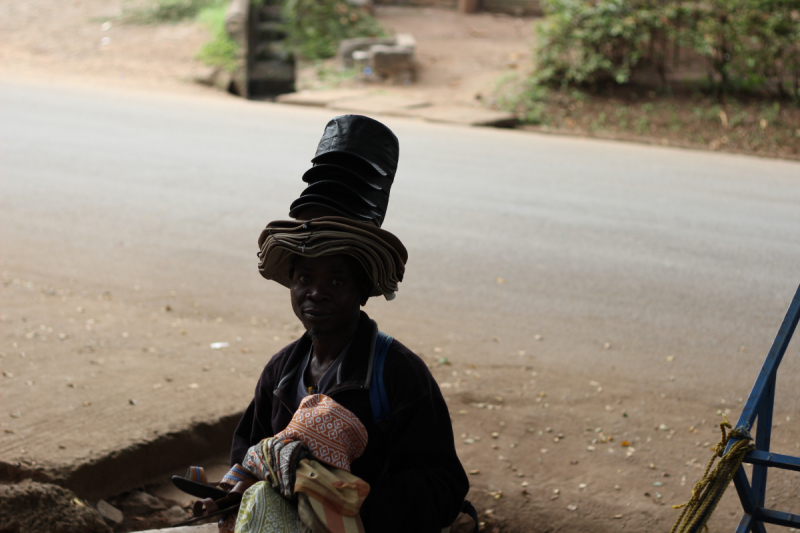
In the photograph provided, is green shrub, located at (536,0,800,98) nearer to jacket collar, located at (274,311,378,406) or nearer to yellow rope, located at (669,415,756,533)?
yellow rope, located at (669,415,756,533)

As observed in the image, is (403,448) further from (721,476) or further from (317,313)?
(721,476)

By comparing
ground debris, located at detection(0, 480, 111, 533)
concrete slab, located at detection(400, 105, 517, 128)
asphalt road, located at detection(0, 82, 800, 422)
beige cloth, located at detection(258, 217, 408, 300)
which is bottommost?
asphalt road, located at detection(0, 82, 800, 422)

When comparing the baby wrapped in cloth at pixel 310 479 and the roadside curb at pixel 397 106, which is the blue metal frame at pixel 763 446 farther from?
the roadside curb at pixel 397 106

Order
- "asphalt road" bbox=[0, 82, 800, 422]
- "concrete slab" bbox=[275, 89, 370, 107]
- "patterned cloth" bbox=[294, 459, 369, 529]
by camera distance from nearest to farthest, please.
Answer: "patterned cloth" bbox=[294, 459, 369, 529]
"asphalt road" bbox=[0, 82, 800, 422]
"concrete slab" bbox=[275, 89, 370, 107]

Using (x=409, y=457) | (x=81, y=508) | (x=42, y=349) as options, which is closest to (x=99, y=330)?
(x=42, y=349)

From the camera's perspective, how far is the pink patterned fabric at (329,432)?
168 cm

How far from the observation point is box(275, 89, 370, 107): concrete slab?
12.9m

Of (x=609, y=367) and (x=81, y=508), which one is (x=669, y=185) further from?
(x=81, y=508)

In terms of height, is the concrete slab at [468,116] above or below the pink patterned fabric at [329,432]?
below

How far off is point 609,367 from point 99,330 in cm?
288

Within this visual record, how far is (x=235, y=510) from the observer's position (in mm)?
1782

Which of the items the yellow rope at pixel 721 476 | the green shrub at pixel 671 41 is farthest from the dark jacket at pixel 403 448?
the green shrub at pixel 671 41

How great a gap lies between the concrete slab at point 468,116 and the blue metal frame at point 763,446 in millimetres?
9945

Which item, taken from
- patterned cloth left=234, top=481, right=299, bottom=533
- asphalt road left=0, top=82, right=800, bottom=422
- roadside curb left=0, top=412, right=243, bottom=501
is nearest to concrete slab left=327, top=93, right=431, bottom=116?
asphalt road left=0, top=82, right=800, bottom=422
